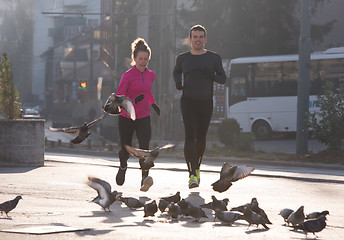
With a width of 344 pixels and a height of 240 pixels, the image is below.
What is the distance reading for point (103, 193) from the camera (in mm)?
7141

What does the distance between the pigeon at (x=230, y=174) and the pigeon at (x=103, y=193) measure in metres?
1.25

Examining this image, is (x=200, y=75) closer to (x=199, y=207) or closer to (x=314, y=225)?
(x=199, y=207)

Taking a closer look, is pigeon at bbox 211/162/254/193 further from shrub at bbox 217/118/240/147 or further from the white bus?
the white bus

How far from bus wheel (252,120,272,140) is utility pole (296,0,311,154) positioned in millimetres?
10932

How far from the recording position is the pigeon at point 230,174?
754cm

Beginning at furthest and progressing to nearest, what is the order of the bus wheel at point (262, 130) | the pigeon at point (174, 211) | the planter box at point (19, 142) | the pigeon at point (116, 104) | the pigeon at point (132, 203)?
the bus wheel at point (262, 130), the planter box at point (19, 142), the pigeon at point (116, 104), the pigeon at point (132, 203), the pigeon at point (174, 211)

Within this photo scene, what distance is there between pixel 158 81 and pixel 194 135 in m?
34.7

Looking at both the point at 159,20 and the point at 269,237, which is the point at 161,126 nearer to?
the point at 159,20

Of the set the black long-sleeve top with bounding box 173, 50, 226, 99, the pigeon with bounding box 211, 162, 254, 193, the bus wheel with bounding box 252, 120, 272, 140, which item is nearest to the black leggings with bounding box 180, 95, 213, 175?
the black long-sleeve top with bounding box 173, 50, 226, 99

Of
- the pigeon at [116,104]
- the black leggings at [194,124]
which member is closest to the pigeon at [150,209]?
the pigeon at [116,104]

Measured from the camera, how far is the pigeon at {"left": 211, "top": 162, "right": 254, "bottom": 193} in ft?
24.7

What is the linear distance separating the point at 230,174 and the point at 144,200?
3.61 feet

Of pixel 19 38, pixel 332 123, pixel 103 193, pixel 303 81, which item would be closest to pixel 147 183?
pixel 103 193

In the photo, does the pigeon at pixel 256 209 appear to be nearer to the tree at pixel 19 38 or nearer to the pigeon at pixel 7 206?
the pigeon at pixel 7 206
